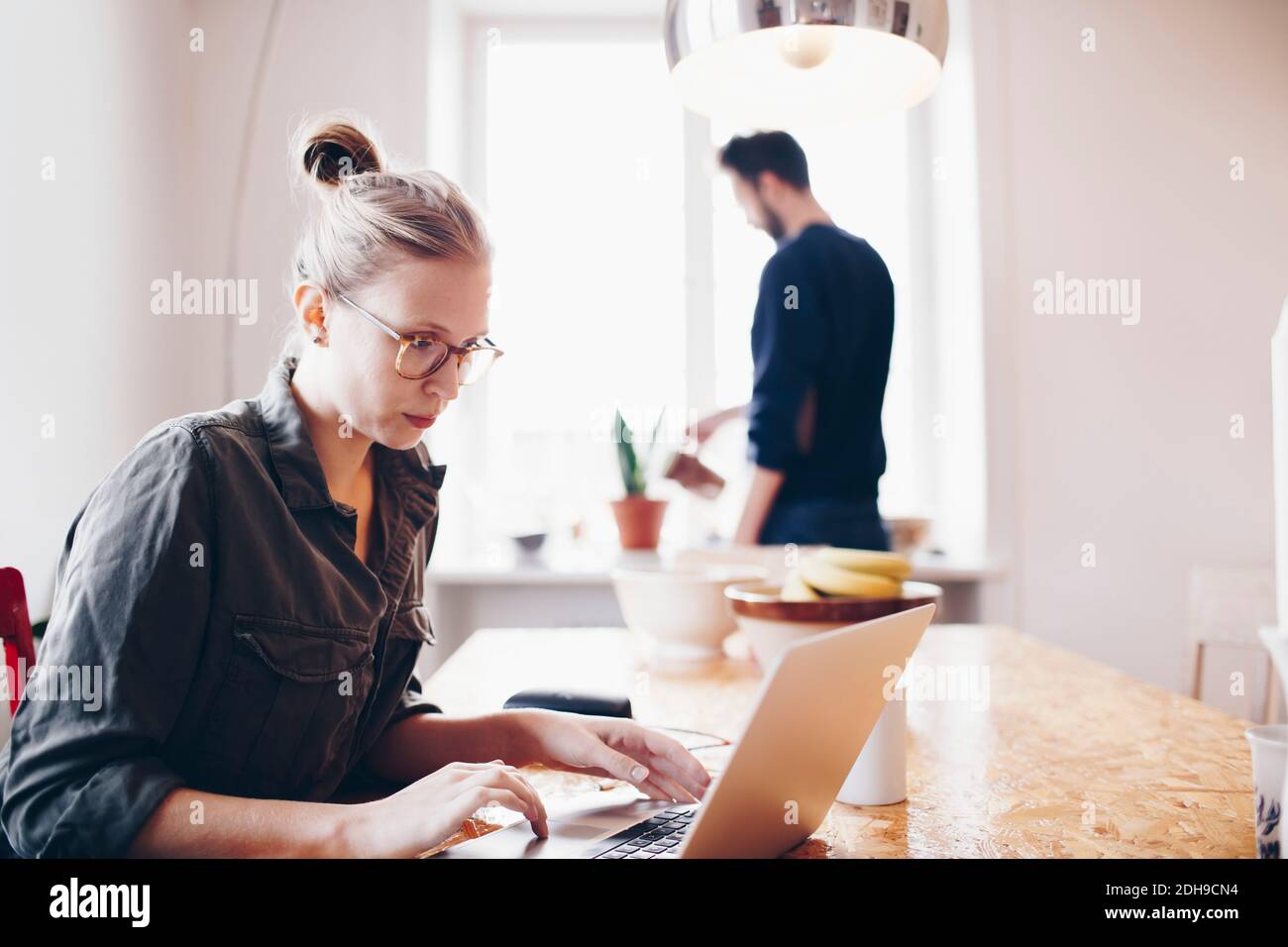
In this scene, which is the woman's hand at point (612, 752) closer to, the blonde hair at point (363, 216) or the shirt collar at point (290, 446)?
the shirt collar at point (290, 446)

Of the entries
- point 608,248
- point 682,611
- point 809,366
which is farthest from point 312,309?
point 608,248

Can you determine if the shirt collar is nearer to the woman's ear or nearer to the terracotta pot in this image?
the woman's ear

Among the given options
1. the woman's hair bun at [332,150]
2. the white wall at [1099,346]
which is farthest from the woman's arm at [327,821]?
the white wall at [1099,346]

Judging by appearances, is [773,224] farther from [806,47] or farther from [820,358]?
[806,47]

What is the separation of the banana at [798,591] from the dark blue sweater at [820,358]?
39.6 inches

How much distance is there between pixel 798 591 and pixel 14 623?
0.89m

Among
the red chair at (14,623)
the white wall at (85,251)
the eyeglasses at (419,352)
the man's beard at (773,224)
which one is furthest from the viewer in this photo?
the man's beard at (773,224)

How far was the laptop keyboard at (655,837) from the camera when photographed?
0.76m

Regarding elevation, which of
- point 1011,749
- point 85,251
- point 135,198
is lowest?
point 1011,749

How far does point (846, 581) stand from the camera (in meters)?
1.22

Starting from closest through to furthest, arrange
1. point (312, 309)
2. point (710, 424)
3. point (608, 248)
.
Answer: point (312, 309) → point (710, 424) → point (608, 248)

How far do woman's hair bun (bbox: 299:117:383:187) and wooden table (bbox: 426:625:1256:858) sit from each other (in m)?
0.68

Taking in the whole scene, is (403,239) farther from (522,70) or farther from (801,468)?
(522,70)
